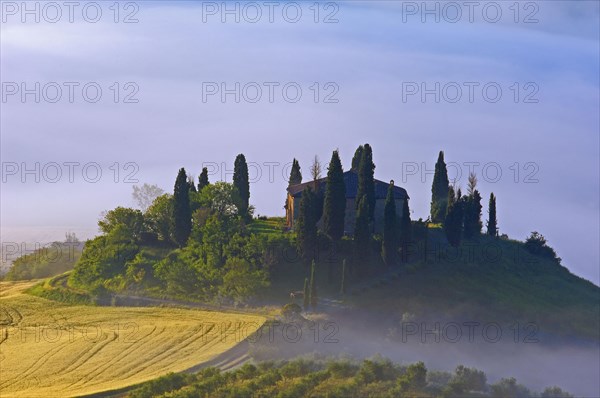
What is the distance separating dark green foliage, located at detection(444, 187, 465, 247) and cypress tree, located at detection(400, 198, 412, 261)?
5702mm

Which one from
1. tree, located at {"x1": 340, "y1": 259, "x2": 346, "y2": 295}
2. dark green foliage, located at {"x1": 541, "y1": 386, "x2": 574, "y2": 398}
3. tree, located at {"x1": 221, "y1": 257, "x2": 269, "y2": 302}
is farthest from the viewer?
tree, located at {"x1": 221, "y1": 257, "x2": 269, "y2": 302}

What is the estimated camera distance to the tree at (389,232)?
273 ft

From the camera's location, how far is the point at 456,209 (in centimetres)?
9012

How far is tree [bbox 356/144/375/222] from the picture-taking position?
8612 centimetres

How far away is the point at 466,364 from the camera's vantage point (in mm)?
69812

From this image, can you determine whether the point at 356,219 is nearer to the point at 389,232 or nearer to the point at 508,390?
the point at 389,232

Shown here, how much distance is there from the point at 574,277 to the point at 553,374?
81.8ft

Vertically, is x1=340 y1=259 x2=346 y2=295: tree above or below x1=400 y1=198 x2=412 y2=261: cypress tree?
below

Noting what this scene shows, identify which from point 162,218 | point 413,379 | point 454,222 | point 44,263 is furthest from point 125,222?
point 413,379

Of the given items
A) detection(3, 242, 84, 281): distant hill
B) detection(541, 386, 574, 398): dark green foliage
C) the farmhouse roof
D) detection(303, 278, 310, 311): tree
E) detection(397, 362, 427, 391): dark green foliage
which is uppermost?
the farmhouse roof

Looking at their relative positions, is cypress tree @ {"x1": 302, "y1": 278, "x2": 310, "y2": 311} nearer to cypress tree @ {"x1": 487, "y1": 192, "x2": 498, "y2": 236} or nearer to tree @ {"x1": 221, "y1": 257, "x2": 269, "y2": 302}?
tree @ {"x1": 221, "y1": 257, "x2": 269, "y2": 302}

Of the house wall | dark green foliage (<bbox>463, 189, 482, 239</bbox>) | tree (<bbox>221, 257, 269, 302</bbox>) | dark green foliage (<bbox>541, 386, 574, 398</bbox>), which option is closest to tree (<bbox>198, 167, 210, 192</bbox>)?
the house wall

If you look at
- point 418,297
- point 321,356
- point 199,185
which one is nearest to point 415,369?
point 321,356

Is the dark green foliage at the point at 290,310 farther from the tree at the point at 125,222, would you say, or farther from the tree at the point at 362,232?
the tree at the point at 125,222
